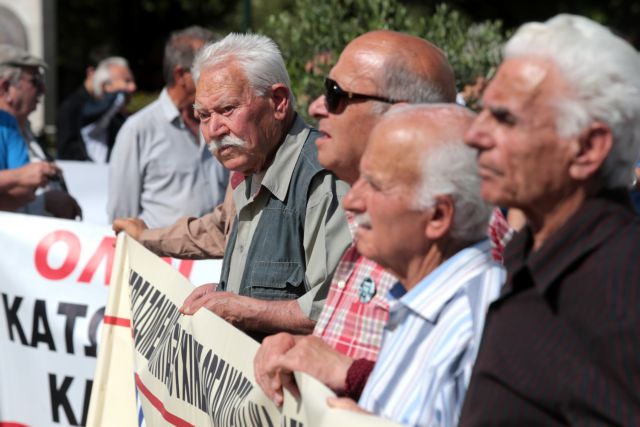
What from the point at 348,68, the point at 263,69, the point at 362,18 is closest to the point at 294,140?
the point at 263,69

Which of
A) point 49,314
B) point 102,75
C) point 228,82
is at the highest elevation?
point 228,82

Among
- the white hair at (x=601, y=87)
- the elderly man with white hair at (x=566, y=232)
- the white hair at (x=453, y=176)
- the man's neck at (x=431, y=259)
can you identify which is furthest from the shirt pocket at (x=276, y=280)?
the white hair at (x=601, y=87)

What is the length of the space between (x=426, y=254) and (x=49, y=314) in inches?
133

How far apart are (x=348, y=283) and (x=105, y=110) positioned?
8409mm

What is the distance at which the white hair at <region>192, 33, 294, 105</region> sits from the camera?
4.08 meters

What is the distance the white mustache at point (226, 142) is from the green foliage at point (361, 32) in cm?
266

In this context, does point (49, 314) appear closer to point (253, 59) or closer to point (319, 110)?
point (253, 59)

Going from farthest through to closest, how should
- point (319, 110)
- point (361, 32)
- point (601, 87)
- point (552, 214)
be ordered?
point (361, 32)
point (319, 110)
point (552, 214)
point (601, 87)

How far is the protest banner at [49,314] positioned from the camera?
18.2 ft

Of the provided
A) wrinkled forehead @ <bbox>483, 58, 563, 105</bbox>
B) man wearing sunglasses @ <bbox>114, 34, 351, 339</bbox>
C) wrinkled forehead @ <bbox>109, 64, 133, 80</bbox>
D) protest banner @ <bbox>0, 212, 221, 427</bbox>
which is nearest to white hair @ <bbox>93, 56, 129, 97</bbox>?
wrinkled forehead @ <bbox>109, 64, 133, 80</bbox>

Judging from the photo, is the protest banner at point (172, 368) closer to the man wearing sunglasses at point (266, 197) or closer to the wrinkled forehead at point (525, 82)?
the man wearing sunglasses at point (266, 197)

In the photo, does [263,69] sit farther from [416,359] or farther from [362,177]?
[416,359]

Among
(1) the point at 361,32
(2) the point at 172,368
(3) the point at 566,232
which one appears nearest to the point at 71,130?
(1) the point at 361,32

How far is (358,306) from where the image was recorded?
306cm
